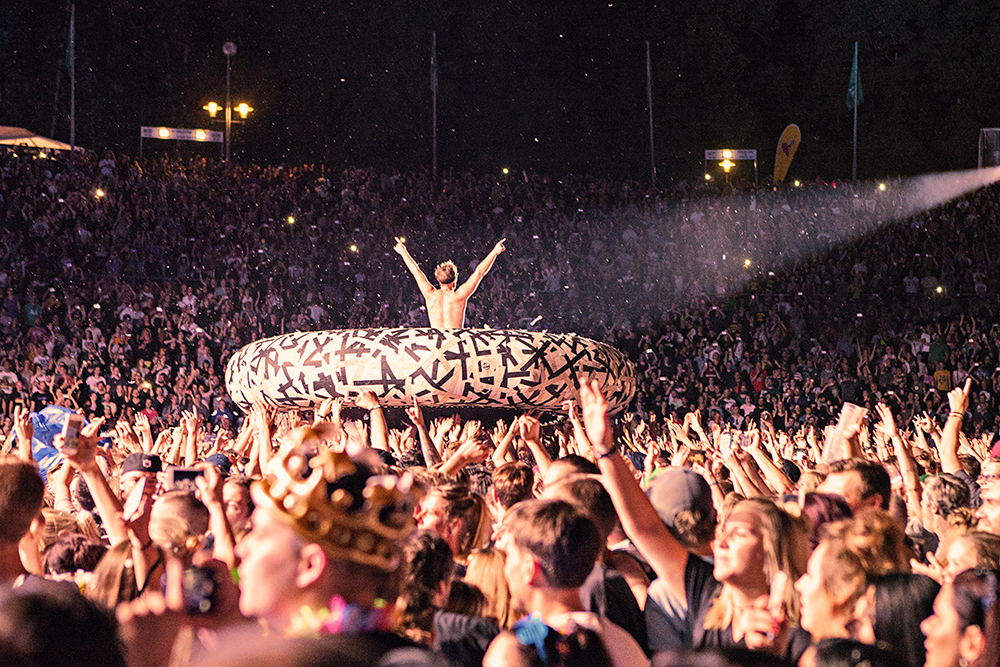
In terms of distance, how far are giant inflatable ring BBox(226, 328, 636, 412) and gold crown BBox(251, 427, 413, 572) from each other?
7.65m

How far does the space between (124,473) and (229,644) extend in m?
3.93

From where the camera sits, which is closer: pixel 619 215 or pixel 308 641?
pixel 308 641

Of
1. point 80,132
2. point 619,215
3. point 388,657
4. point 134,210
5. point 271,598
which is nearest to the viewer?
point 388,657

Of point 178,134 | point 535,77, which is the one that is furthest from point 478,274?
point 535,77

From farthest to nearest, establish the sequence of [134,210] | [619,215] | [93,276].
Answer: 1. [619,215]
2. [134,210]
3. [93,276]

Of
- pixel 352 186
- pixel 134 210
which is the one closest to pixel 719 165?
pixel 352 186

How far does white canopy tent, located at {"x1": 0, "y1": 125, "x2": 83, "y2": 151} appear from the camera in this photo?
23953 millimetres

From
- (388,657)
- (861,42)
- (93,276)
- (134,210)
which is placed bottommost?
(388,657)

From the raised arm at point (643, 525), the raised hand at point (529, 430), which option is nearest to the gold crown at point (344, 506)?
the raised arm at point (643, 525)

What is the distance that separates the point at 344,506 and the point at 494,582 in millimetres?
1341

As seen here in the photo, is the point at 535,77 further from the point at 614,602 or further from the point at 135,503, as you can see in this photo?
the point at 614,602

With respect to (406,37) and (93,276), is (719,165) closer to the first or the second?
(406,37)

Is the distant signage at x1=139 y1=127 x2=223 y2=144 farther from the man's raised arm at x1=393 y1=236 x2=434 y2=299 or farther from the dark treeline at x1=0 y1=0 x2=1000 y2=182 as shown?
the man's raised arm at x1=393 y1=236 x2=434 y2=299

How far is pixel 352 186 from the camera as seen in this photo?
23.0 meters
